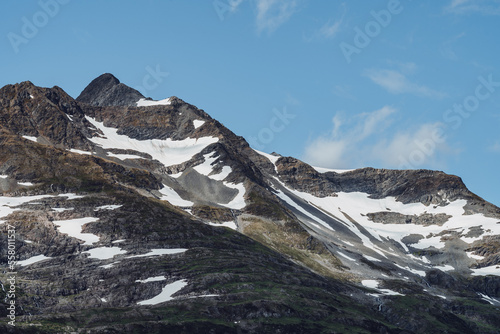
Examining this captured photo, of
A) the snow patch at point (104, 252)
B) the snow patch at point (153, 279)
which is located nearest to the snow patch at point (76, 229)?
the snow patch at point (104, 252)

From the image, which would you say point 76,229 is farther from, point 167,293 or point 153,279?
point 167,293

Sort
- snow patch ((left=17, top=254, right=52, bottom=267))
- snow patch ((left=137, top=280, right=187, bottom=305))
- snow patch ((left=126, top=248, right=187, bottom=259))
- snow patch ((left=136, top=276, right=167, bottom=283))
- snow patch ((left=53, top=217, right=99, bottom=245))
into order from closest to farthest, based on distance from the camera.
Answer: snow patch ((left=137, top=280, right=187, bottom=305))
snow patch ((left=136, top=276, right=167, bottom=283))
snow patch ((left=17, top=254, right=52, bottom=267))
snow patch ((left=126, top=248, right=187, bottom=259))
snow patch ((left=53, top=217, right=99, bottom=245))

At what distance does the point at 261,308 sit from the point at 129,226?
65.2m

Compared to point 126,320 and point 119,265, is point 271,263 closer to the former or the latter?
point 119,265

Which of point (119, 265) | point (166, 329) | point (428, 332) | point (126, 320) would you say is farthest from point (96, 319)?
point (428, 332)

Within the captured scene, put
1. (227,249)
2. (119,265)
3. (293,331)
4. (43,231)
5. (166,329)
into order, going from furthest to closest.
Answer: (227,249)
(43,231)
(119,265)
(293,331)
(166,329)

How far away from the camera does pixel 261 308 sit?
14688 cm

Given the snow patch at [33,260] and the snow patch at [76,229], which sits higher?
the snow patch at [76,229]

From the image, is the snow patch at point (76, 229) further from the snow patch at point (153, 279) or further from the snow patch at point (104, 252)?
the snow patch at point (153, 279)

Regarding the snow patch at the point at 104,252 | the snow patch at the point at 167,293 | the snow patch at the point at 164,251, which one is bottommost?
the snow patch at the point at 167,293

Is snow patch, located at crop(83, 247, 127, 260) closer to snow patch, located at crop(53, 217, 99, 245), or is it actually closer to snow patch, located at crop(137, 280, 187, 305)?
snow patch, located at crop(53, 217, 99, 245)

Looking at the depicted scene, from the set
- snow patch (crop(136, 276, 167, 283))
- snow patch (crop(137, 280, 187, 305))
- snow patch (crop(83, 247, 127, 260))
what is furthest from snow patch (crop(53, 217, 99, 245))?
snow patch (crop(137, 280, 187, 305))

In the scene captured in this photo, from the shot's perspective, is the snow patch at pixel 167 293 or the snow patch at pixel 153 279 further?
the snow patch at pixel 153 279

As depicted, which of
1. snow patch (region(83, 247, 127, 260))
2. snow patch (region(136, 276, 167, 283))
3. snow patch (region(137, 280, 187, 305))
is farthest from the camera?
snow patch (region(83, 247, 127, 260))
